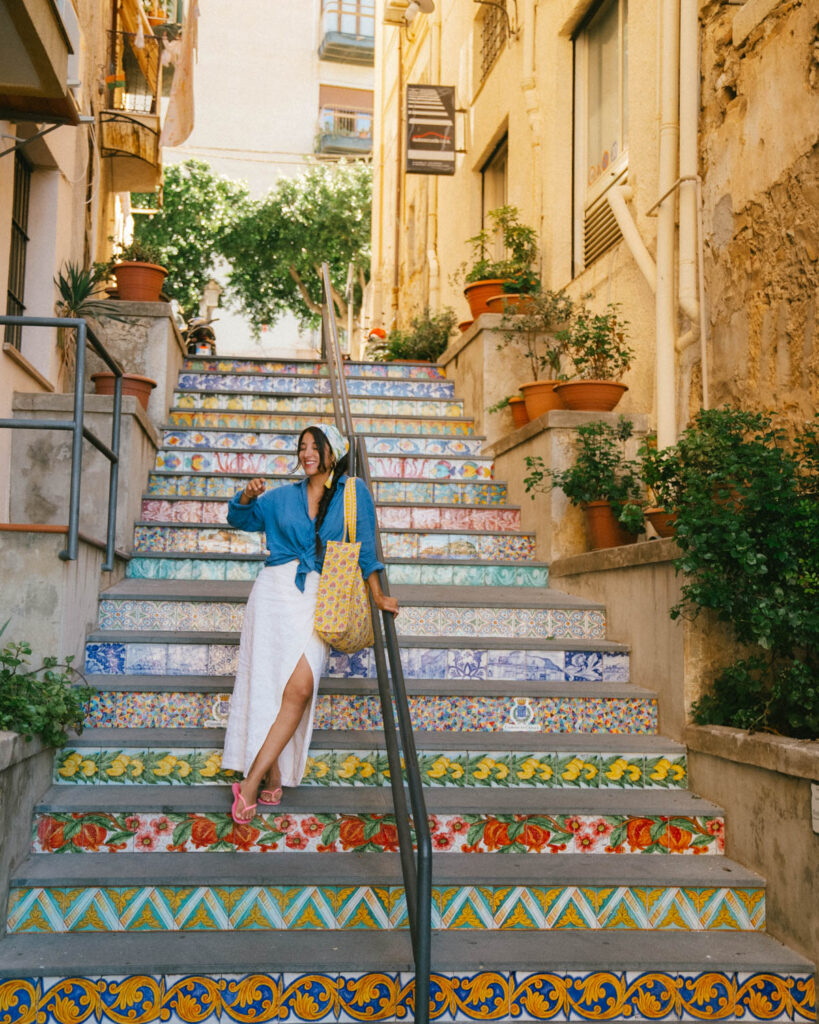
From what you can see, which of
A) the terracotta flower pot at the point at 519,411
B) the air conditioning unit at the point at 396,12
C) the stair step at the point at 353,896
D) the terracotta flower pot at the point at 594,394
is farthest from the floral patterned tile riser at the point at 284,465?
the air conditioning unit at the point at 396,12

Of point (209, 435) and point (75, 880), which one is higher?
point (209, 435)

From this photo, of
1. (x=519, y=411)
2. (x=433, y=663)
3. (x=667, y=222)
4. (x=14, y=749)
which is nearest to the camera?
(x=14, y=749)

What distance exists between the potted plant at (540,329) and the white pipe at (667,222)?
55.0 inches

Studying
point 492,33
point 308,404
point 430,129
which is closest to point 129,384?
point 308,404

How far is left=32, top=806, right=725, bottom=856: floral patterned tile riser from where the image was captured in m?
3.74

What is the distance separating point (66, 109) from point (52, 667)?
2822mm

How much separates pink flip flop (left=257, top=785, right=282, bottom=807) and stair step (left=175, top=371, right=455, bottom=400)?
15.6 feet

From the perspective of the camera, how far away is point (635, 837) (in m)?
3.92

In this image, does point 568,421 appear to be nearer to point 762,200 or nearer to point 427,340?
point 762,200

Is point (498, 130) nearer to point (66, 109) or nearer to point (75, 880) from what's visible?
point (66, 109)

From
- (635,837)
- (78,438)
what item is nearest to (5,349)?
(78,438)

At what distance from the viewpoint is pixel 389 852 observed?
12.6ft

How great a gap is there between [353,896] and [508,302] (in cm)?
550

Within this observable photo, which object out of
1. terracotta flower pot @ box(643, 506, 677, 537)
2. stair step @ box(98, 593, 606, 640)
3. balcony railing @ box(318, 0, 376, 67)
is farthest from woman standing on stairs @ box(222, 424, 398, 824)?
balcony railing @ box(318, 0, 376, 67)
